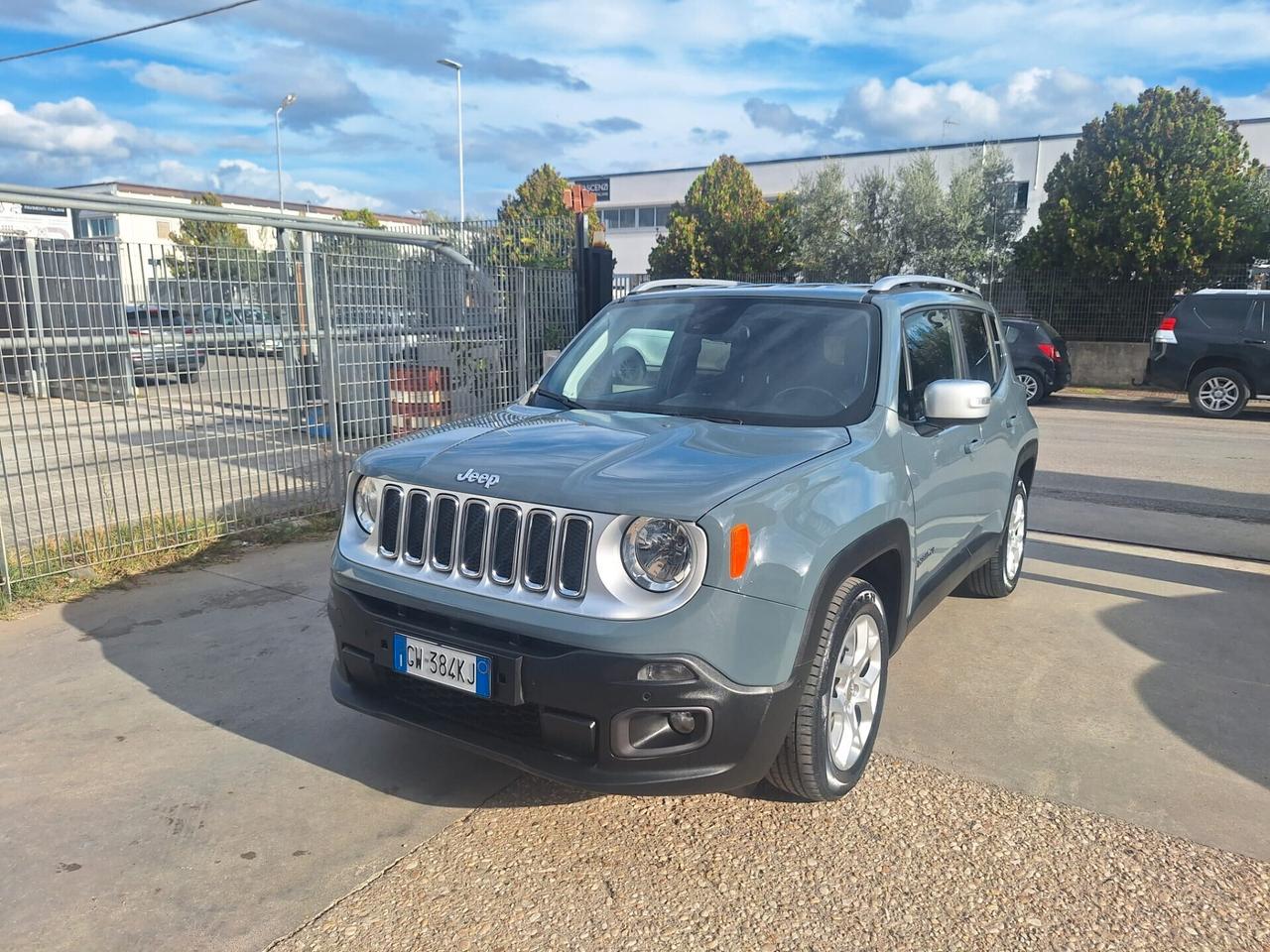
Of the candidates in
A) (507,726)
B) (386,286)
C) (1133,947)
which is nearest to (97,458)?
(386,286)

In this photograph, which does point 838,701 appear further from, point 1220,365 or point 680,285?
point 1220,365

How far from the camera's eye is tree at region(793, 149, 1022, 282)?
25203 millimetres

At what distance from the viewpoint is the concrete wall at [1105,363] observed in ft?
65.0

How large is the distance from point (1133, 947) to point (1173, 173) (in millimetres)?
20567

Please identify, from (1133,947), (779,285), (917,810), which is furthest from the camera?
(779,285)

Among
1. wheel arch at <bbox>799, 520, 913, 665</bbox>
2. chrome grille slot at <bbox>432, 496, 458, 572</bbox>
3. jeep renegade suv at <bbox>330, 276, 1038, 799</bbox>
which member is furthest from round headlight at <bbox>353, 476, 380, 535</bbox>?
wheel arch at <bbox>799, 520, 913, 665</bbox>

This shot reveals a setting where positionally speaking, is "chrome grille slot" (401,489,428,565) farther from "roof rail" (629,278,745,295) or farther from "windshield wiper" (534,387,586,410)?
"roof rail" (629,278,745,295)

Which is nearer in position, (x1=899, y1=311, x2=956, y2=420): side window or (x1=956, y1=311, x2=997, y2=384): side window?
(x1=899, y1=311, x2=956, y2=420): side window

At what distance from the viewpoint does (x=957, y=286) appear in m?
4.98

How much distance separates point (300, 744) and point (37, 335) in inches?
121

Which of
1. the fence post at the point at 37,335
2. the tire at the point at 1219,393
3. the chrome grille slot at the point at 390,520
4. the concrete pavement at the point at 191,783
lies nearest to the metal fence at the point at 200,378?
the fence post at the point at 37,335

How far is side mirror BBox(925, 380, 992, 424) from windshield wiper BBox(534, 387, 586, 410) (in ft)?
4.76

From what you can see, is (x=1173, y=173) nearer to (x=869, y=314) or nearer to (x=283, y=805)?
(x=869, y=314)

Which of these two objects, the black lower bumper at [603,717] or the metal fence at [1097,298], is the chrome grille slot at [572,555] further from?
the metal fence at [1097,298]
